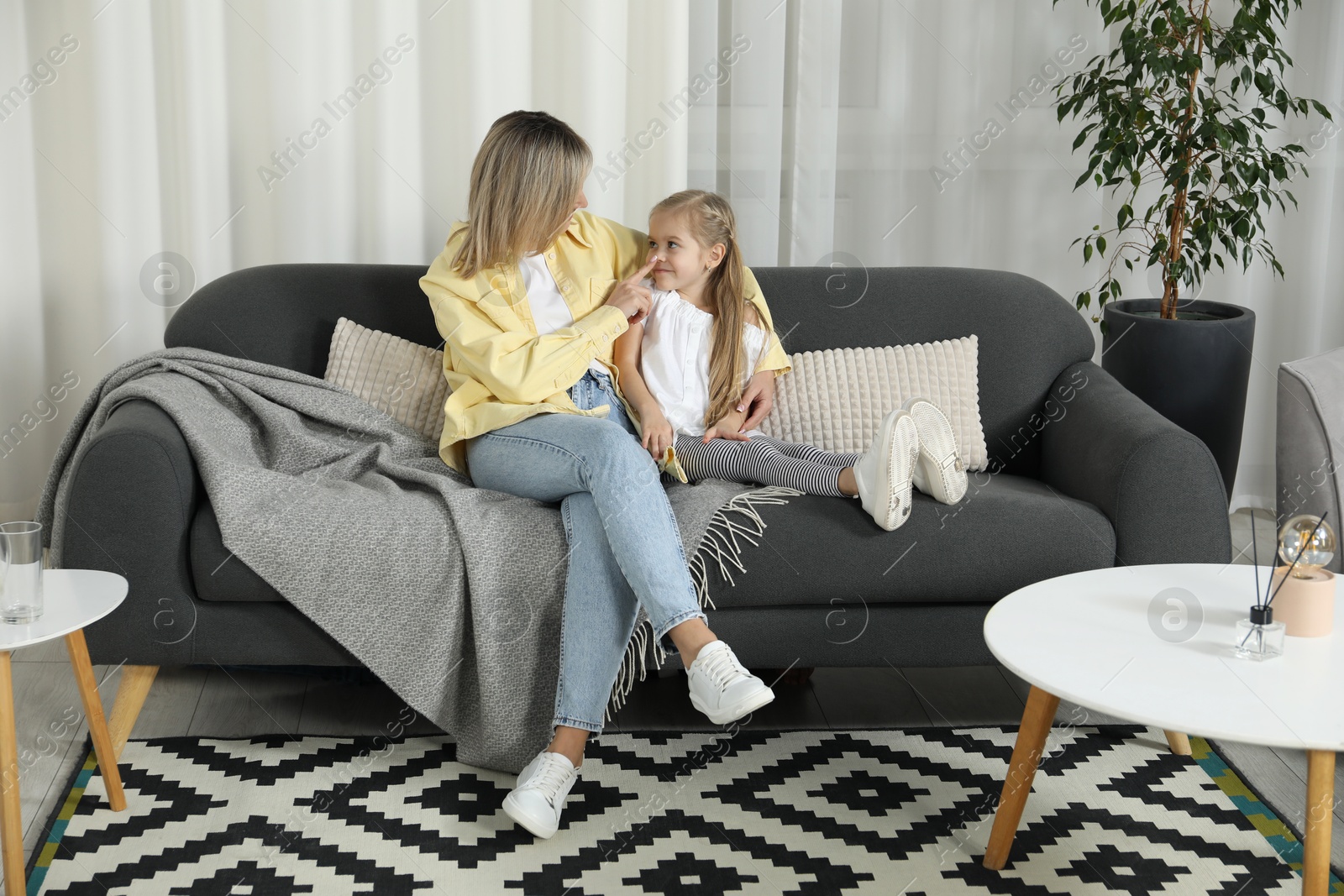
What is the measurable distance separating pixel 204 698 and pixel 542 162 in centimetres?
111

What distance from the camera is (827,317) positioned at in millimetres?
2357

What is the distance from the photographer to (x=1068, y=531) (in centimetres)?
188

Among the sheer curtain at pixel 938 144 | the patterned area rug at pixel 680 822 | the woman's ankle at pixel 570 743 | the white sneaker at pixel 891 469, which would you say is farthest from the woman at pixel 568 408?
the sheer curtain at pixel 938 144

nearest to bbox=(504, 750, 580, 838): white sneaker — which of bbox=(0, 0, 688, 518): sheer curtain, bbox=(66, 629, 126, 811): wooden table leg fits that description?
bbox=(66, 629, 126, 811): wooden table leg

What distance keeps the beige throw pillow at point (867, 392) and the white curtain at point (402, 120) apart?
78 cm

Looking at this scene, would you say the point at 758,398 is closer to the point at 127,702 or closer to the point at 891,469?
the point at 891,469

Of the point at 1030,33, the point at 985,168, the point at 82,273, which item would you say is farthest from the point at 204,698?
the point at 1030,33

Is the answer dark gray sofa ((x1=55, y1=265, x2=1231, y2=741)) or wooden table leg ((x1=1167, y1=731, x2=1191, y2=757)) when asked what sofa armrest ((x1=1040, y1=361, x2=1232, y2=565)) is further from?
wooden table leg ((x1=1167, y1=731, x2=1191, y2=757))

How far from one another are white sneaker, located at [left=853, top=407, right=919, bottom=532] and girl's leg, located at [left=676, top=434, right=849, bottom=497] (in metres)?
0.12

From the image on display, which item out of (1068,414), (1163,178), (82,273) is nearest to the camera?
(1068,414)

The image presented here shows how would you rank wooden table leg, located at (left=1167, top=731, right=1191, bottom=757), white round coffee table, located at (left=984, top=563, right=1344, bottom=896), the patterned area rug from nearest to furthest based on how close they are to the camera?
white round coffee table, located at (left=984, top=563, right=1344, bottom=896), the patterned area rug, wooden table leg, located at (left=1167, top=731, right=1191, bottom=757)

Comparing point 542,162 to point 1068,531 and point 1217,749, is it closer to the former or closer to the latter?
point 1068,531

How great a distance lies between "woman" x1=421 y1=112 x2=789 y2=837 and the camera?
1.69m

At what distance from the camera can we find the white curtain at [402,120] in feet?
8.96
